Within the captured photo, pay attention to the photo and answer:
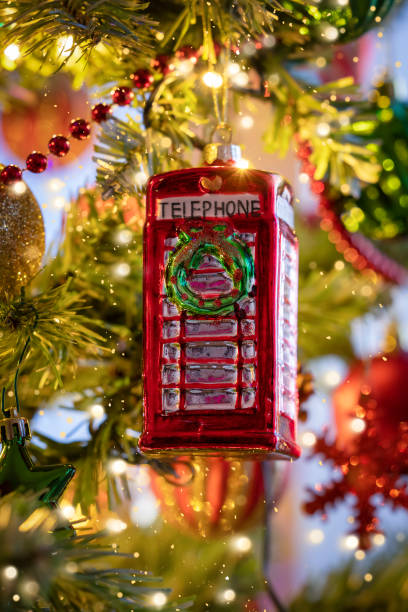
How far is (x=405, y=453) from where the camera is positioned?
0.82 metres

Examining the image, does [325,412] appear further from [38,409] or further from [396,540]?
[38,409]

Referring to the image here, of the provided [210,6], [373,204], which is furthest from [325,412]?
[210,6]

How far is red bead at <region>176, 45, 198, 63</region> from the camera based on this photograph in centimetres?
68

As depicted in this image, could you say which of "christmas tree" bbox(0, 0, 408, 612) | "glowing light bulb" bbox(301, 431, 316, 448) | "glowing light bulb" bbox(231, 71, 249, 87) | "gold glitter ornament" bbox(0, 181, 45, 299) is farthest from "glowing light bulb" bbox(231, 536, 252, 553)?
"glowing light bulb" bbox(231, 71, 249, 87)

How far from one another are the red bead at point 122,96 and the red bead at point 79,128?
3 centimetres

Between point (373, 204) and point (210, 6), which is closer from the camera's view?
point (210, 6)

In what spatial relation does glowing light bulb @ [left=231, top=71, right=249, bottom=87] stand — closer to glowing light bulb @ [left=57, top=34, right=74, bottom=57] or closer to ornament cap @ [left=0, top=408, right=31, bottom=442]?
glowing light bulb @ [left=57, top=34, right=74, bottom=57]

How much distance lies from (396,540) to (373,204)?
1.84ft

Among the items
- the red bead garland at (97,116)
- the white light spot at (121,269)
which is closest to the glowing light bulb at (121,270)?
the white light spot at (121,269)

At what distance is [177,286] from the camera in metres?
0.58

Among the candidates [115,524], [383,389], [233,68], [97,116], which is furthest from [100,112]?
[383,389]

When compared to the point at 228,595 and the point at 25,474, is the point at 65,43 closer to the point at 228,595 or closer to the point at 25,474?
the point at 25,474

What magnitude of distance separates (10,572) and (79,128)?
1.23ft

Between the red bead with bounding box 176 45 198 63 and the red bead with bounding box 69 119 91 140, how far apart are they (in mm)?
111
